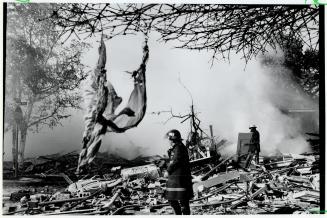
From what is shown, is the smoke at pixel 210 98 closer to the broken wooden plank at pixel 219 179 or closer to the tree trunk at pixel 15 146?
the broken wooden plank at pixel 219 179

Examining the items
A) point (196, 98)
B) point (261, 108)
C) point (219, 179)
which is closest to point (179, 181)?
point (219, 179)

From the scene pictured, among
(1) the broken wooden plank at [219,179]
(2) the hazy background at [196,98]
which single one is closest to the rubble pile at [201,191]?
(1) the broken wooden plank at [219,179]

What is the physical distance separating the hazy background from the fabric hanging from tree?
6 cm

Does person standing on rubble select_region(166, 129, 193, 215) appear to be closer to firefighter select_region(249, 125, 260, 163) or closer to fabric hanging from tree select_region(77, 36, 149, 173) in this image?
fabric hanging from tree select_region(77, 36, 149, 173)

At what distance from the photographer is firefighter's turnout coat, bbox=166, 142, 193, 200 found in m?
4.99

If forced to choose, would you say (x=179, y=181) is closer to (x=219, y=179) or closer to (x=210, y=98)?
(x=219, y=179)

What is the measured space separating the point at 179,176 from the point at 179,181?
2.3 inches

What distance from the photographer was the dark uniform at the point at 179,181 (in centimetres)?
499

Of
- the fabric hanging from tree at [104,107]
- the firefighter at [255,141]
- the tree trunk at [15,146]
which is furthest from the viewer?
the firefighter at [255,141]

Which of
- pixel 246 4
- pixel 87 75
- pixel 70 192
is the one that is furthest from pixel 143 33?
pixel 70 192

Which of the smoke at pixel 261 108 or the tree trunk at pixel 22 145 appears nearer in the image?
the tree trunk at pixel 22 145

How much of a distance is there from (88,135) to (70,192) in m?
0.70

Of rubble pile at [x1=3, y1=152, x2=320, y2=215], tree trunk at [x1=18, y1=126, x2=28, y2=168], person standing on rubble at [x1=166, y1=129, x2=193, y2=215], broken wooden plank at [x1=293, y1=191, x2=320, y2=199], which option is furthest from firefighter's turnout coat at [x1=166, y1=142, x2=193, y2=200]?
tree trunk at [x1=18, y1=126, x2=28, y2=168]

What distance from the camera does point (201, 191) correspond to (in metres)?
5.23
